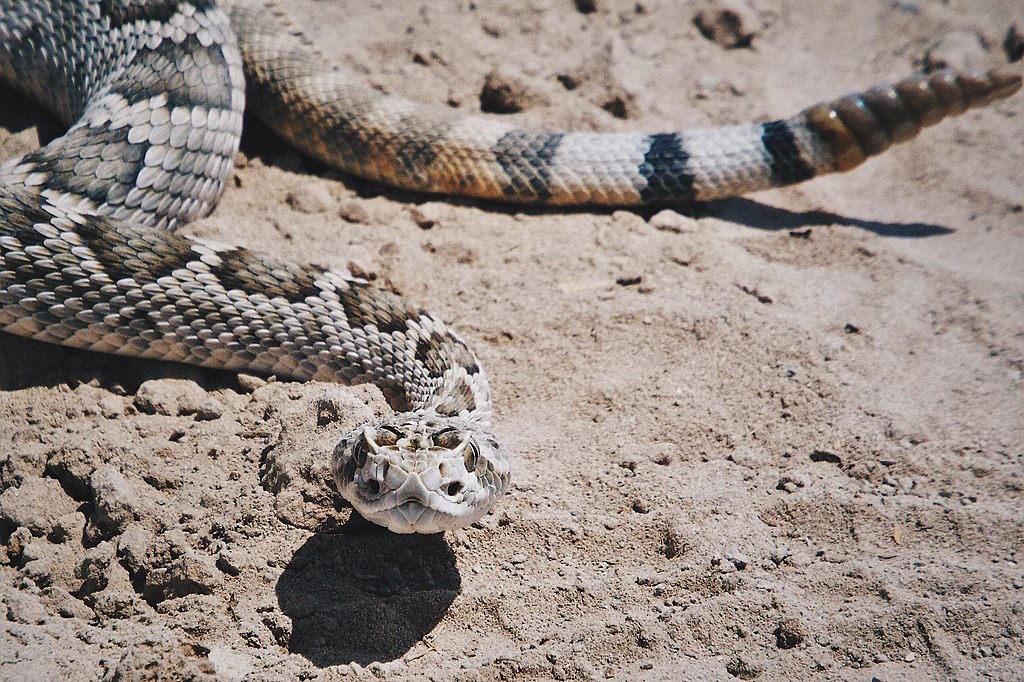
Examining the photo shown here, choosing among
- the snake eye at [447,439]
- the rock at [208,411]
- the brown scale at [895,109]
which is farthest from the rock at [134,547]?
the brown scale at [895,109]

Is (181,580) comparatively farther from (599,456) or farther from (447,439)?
(599,456)

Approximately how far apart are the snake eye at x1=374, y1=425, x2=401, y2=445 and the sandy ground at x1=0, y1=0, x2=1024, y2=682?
477 millimetres

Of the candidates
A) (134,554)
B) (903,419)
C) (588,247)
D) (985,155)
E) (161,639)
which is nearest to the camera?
(161,639)

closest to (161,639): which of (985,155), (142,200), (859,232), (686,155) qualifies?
(142,200)

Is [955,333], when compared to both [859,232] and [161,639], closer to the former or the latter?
[859,232]

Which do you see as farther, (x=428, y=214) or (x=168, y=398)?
(x=428, y=214)

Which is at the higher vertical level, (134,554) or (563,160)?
(563,160)

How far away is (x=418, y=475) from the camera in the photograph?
2.78 m

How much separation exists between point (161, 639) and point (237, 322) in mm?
1504

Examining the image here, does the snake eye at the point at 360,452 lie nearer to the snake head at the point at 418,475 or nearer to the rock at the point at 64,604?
the snake head at the point at 418,475

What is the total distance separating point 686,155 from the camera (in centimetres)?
496

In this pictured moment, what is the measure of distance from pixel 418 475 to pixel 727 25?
4.86 meters

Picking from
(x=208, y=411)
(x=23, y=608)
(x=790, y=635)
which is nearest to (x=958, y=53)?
(x=790, y=635)

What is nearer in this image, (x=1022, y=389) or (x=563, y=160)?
(x=1022, y=389)
